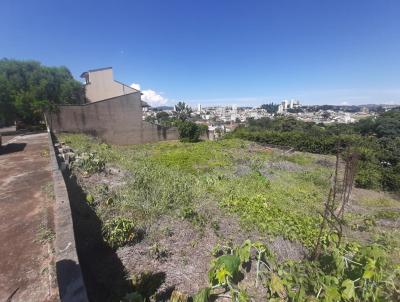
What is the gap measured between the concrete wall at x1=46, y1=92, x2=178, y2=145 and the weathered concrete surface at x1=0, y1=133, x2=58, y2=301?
9479 millimetres

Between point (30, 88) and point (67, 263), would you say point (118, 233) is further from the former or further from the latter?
point (30, 88)

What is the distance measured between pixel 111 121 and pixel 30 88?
8.08 m

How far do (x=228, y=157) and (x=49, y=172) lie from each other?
27.5 feet

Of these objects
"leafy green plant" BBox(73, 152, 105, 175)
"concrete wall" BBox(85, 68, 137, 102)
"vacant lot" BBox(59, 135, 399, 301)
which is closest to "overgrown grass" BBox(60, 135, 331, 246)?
"vacant lot" BBox(59, 135, 399, 301)

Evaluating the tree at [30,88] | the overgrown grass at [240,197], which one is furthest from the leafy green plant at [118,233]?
the tree at [30,88]

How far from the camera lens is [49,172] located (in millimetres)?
5391

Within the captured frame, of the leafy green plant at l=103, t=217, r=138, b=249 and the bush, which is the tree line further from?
the leafy green plant at l=103, t=217, r=138, b=249

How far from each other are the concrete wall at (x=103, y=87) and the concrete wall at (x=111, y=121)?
3.98 metres

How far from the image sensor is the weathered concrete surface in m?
2.07

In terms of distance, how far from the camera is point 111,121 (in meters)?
16.9

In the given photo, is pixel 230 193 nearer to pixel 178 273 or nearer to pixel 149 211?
pixel 149 211

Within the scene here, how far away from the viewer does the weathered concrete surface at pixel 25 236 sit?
207cm

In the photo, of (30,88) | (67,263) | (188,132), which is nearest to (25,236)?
(67,263)

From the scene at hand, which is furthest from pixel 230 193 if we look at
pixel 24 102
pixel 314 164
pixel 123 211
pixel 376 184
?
Result: pixel 24 102
